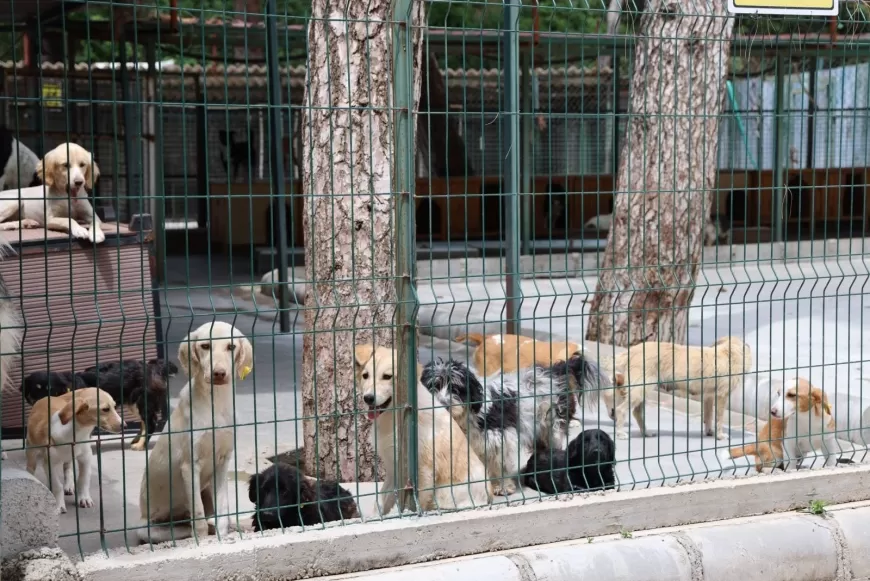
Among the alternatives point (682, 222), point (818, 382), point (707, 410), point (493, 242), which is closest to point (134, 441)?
point (707, 410)

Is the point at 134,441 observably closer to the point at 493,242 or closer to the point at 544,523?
the point at 544,523

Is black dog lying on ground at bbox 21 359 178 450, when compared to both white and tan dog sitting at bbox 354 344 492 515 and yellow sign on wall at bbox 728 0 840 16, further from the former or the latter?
yellow sign on wall at bbox 728 0 840 16

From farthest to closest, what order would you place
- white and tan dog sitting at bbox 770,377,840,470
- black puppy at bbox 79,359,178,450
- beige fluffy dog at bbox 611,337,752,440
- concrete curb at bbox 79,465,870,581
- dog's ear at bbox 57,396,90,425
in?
beige fluffy dog at bbox 611,337,752,440, black puppy at bbox 79,359,178,450, white and tan dog sitting at bbox 770,377,840,470, dog's ear at bbox 57,396,90,425, concrete curb at bbox 79,465,870,581

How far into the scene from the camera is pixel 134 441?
6438mm

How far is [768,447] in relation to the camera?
18.7ft

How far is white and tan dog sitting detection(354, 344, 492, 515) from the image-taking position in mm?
4598

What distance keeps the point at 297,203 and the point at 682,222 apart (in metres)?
7.97

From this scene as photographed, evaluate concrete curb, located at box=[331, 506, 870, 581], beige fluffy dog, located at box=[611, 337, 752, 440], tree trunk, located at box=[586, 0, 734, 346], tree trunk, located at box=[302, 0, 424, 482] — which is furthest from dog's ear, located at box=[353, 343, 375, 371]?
tree trunk, located at box=[586, 0, 734, 346]

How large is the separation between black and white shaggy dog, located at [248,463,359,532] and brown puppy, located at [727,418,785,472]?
2194mm

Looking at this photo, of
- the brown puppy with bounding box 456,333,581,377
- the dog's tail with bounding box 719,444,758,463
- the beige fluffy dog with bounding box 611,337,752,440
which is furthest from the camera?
the brown puppy with bounding box 456,333,581,377

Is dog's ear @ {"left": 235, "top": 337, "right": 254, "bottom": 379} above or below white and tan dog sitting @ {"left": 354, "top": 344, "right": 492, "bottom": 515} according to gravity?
above

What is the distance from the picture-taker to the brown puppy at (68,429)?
4926 millimetres

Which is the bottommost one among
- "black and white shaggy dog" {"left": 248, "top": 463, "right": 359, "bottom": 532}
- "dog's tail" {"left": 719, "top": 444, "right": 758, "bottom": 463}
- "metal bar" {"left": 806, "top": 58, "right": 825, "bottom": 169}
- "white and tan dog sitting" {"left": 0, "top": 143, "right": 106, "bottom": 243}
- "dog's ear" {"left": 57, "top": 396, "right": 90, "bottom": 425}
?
"dog's tail" {"left": 719, "top": 444, "right": 758, "bottom": 463}

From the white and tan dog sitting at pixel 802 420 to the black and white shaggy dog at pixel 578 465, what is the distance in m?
1.00
